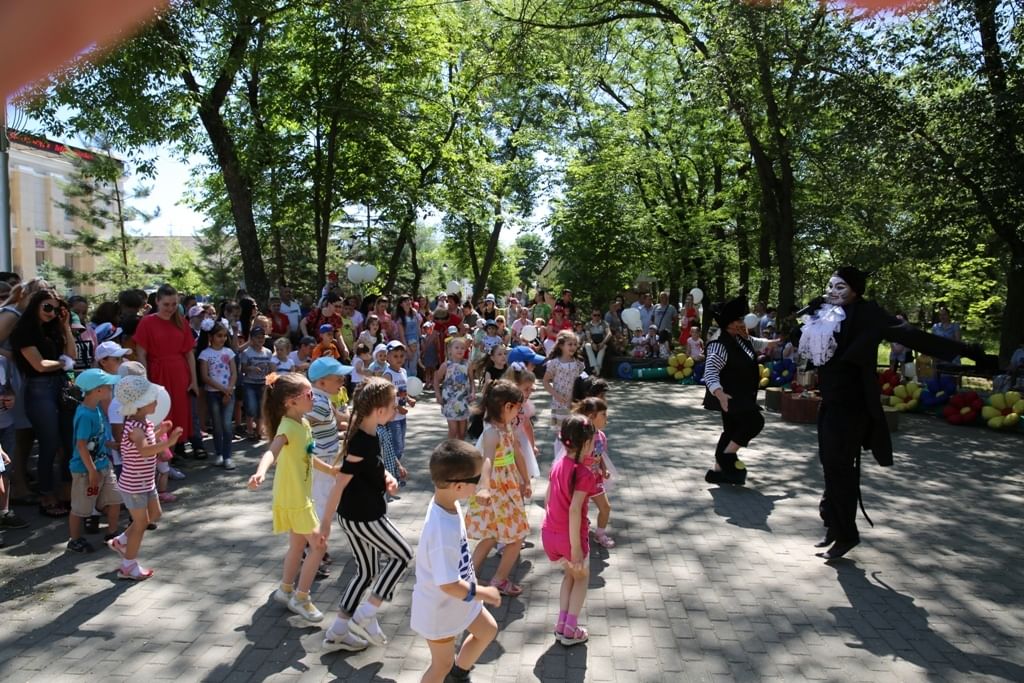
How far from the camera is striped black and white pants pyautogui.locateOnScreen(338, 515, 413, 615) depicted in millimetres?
4375

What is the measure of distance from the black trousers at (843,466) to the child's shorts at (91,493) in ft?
17.6

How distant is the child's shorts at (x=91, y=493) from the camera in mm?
5766

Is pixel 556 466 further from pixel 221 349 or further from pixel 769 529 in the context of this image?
pixel 221 349

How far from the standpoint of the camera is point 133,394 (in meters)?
5.18

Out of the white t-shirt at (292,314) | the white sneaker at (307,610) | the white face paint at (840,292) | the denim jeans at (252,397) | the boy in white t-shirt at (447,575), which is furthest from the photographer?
the white t-shirt at (292,314)

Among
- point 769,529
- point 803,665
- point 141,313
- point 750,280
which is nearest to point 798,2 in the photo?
point 769,529

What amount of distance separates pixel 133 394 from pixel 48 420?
6.66 ft

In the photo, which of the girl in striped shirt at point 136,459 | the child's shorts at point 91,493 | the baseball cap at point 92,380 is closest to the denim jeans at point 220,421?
the child's shorts at point 91,493

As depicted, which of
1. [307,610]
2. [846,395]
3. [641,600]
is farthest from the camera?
[846,395]

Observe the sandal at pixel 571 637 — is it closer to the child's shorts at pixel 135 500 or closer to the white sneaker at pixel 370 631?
the white sneaker at pixel 370 631

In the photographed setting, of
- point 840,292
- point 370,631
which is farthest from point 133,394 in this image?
point 840,292

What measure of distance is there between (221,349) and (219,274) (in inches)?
1285

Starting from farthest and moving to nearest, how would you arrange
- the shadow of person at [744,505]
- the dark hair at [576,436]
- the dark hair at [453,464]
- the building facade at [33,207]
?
the building facade at [33,207] < the shadow of person at [744,505] < the dark hair at [576,436] < the dark hair at [453,464]

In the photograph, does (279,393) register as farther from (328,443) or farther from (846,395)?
(846,395)
